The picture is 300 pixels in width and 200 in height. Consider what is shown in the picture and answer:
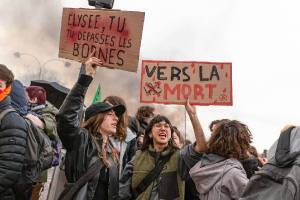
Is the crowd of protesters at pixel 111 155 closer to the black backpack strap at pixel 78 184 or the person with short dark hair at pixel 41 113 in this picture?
the black backpack strap at pixel 78 184

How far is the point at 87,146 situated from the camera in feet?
12.1

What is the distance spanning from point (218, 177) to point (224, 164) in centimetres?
14

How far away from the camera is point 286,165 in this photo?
1.82 meters

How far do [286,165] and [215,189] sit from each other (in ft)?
6.39

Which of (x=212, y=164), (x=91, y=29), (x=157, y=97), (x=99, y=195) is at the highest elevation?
(x=91, y=29)

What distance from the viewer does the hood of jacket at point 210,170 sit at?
12.3 feet

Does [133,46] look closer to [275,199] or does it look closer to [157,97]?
[157,97]

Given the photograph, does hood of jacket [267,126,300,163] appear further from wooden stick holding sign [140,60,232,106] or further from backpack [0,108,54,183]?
wooden stick holding sign [140,60,232,106]

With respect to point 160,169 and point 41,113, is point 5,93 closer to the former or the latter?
point 41,113

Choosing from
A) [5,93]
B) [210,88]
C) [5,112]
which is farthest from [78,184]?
[210,88]

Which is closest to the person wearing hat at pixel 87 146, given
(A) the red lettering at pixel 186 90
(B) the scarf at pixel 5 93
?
(B) the scarf at pixel 5 93

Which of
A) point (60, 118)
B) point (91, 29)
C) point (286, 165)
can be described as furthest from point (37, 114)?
point (286, 165)

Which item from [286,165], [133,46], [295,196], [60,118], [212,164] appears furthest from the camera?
[133,46]

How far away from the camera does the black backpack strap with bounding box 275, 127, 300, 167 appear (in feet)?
5.93
